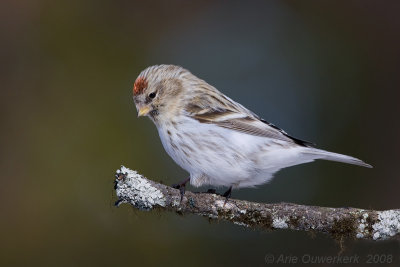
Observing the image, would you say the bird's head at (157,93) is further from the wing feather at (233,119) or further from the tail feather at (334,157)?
the tail feather at (334,157)

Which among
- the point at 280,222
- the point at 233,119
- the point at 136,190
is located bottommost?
the point at 280,222

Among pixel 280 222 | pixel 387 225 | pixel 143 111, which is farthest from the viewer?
pixel 143 111

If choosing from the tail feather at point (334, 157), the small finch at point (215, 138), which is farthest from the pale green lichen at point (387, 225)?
the small finch at point (215, 138)

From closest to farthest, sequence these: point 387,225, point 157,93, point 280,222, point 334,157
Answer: point 387,225, point 280,222, point 334,157, point 157,93

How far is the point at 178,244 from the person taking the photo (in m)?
5.41

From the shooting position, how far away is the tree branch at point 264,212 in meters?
3.48

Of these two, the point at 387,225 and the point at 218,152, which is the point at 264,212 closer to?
the point at 387,225

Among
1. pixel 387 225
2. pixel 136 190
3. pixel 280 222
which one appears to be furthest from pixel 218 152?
pixel 387 225

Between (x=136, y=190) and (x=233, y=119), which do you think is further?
(x=233, y=119)

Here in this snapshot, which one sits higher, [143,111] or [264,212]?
[143,111]

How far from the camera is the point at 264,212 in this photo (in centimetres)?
366

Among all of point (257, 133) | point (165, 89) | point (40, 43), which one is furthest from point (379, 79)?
point (40, 43)

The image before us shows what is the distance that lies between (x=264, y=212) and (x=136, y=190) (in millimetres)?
811

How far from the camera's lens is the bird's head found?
183 inches
